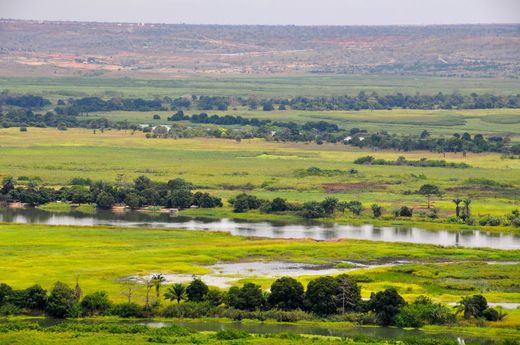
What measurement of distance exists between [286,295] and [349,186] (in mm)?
35668

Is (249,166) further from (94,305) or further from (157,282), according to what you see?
(94,305)

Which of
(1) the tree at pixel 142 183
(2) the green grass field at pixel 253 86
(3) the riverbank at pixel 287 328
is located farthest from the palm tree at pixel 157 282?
(2) the green grass field at pixel 253 86

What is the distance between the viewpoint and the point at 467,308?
4328cm

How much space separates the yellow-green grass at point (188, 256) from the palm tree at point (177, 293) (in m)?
Result: 1.48

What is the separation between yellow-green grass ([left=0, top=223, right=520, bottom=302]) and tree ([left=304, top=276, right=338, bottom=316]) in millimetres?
3286

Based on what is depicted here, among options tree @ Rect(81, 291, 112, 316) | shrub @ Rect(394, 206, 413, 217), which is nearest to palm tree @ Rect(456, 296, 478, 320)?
tree @ Rect(81, 291, 112, 316)

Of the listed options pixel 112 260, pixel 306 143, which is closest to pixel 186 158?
pixel 306 143

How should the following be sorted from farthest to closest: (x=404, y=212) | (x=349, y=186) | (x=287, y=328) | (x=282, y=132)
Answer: (x=282, y=132) < (x=349, y=186) < (x=404, y=212) < (x=287, y=328)

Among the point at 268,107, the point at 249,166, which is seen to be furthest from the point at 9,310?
the point at 268,107

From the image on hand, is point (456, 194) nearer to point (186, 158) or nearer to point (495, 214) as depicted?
point (495, 214)

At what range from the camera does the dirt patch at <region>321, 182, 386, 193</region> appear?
7838cm

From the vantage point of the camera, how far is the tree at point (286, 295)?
145 feet

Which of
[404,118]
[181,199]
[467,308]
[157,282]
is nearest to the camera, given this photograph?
[467,308]

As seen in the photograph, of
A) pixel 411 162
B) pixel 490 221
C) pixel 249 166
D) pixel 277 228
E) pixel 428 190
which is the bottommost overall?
pixel 277 228
